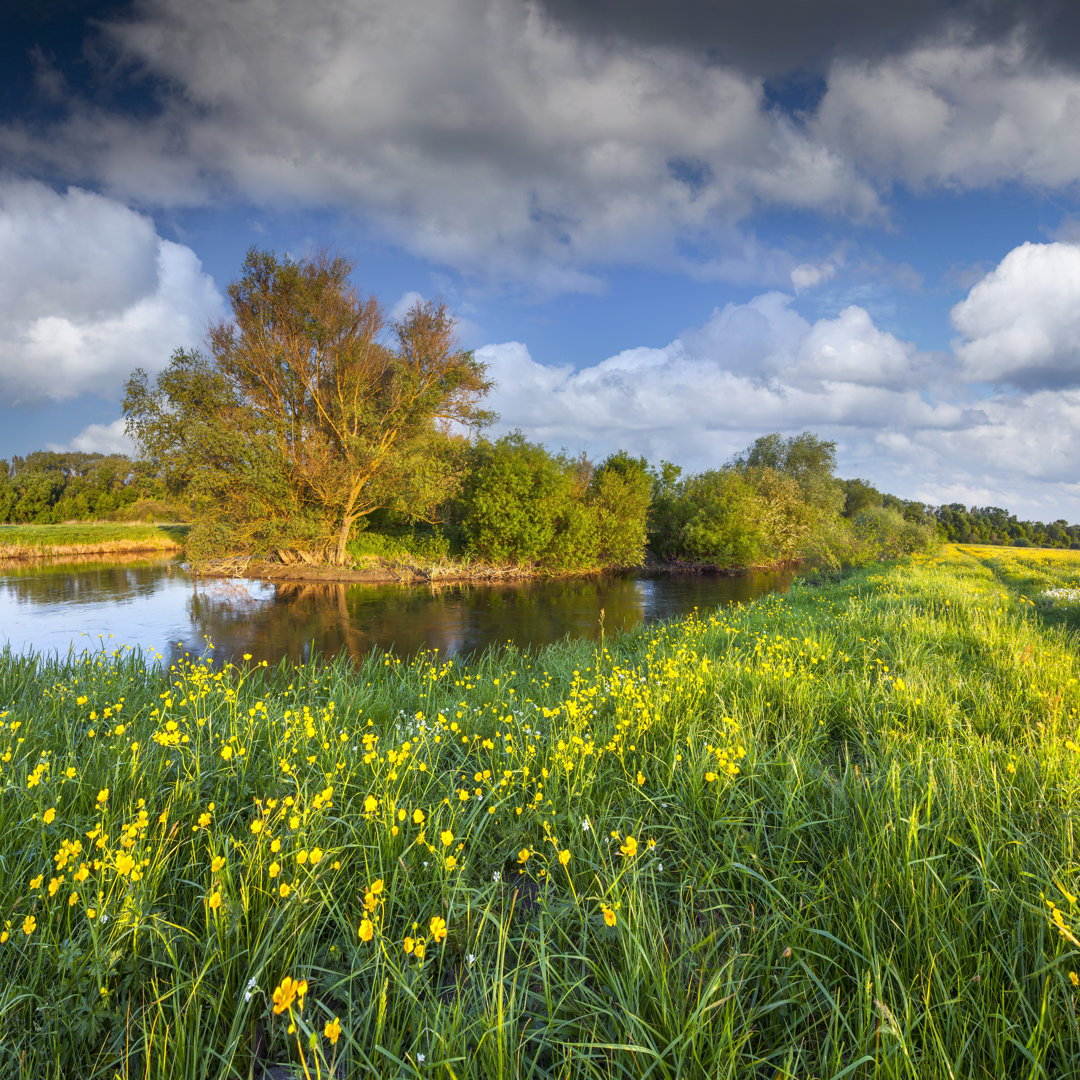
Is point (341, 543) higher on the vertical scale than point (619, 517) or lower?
lower

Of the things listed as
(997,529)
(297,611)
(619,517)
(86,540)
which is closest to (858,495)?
(997,529)

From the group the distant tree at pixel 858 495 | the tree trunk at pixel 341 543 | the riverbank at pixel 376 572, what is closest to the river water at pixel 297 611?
the riverbank at pixel 376 572

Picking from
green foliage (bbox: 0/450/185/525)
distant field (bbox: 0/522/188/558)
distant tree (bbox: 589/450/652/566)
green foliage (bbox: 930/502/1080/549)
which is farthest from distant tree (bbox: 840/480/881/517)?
green foliage (bbox: 0/450/185/525)

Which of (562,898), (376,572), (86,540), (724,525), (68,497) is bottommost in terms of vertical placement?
(376,572)

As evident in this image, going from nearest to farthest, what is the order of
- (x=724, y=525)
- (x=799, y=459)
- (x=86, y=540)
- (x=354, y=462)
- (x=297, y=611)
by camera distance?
(x=297, y=611)
(x=354, y=462)
(x=86, y=540)
(x=724, y=525)
(x=799, y=459)

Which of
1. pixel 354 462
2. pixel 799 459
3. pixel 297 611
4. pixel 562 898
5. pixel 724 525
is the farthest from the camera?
pixel 799 459

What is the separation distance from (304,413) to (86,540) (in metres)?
17.3

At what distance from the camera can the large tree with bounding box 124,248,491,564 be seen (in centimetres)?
2180

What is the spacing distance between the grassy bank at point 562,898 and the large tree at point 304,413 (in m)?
20.0

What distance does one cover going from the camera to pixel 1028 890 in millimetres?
2291

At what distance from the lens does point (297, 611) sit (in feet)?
55.2

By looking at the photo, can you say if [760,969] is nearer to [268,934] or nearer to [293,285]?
[268,934]

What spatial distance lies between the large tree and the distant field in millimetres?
8961

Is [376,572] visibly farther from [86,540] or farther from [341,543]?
[86,540]
